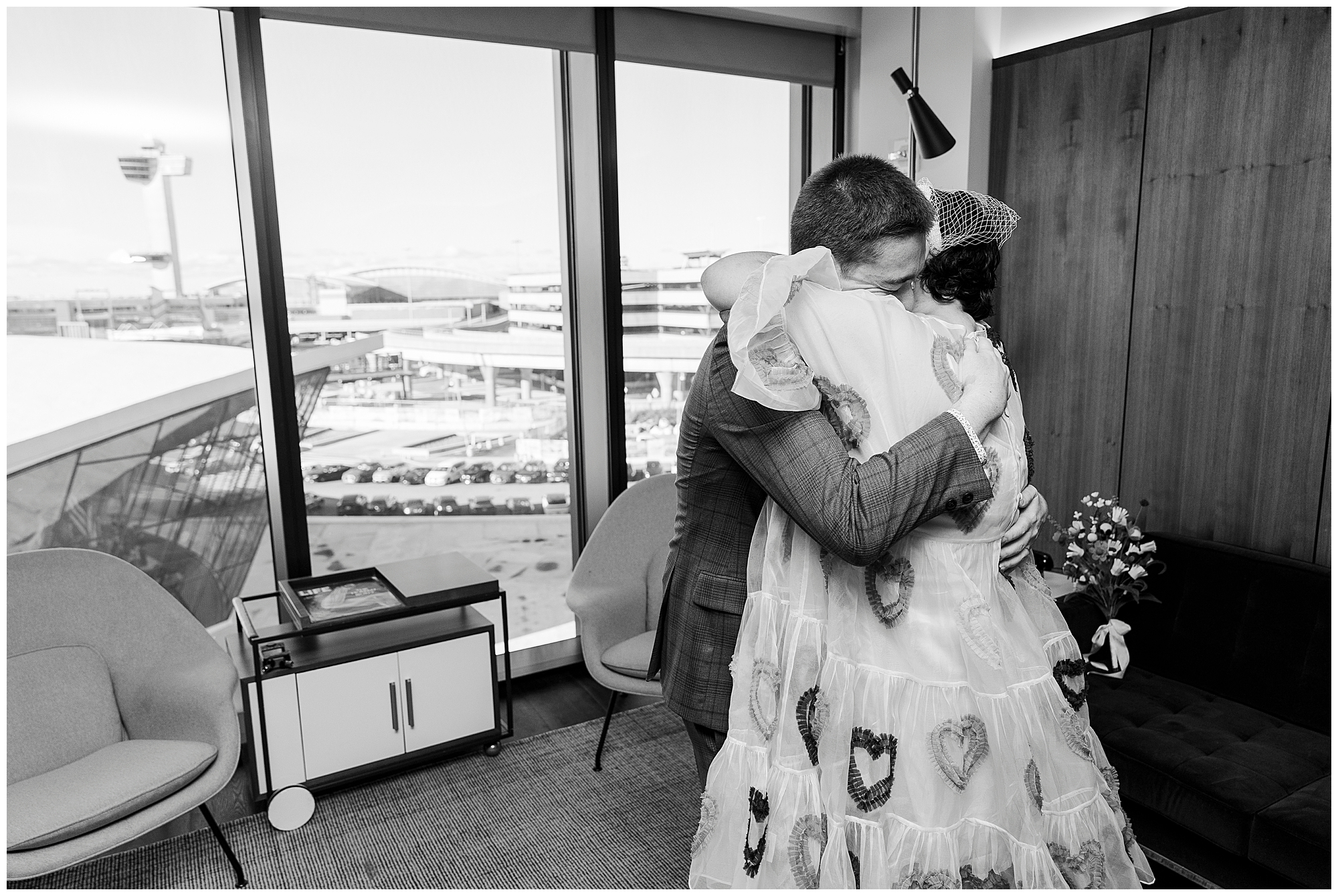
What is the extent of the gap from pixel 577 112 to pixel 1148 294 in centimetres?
214

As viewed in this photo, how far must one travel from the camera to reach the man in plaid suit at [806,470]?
1038mm

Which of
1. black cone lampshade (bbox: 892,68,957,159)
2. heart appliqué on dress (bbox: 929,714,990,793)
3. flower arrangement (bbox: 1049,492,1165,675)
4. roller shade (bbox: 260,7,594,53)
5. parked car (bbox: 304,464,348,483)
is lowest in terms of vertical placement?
flower arrangement (bbox: 1049,492,1165,675)

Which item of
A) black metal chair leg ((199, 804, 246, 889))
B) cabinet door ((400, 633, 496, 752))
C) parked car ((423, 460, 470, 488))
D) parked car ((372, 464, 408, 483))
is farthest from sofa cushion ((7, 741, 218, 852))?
parked car ((423, 460, 470, 488))

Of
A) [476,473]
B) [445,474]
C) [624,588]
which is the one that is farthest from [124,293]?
[624,588]

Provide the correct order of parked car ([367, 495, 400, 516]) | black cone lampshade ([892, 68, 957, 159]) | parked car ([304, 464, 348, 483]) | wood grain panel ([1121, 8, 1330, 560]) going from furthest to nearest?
parked car ([367, 495, 400, 516])
parked car ([304, 464, 348, 483])
black cone lampshade ([892, 68, 957, 159])
wood grain panel ([1121, 8, 1330, 560])

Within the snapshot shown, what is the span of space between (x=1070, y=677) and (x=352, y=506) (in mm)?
2763

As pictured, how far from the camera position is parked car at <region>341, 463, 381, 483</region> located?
3.42 metres

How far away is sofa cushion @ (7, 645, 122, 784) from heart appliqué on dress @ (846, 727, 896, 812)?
2230mm

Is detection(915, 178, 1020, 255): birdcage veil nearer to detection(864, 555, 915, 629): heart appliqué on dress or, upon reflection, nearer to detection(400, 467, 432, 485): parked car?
detection(864, 555, 915, 629): heart appliqué on dress

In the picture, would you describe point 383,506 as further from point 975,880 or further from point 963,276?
point 975,880

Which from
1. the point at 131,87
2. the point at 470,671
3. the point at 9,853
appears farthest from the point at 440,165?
the point at 9,853

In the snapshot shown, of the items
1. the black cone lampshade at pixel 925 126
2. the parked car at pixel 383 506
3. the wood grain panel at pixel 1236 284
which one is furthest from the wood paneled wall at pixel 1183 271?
the parked car at pixel 383 506

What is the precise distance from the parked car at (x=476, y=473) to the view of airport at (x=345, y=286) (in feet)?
0.06

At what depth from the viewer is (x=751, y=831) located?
49.3 inches
